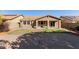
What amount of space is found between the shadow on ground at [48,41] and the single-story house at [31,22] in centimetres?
18

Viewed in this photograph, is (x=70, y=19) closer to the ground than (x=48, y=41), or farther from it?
farther from it

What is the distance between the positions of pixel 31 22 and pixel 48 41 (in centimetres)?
51

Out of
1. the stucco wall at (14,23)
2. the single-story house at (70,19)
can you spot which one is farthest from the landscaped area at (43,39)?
the single-story house at (70,19)

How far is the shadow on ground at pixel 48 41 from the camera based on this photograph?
6397 mm

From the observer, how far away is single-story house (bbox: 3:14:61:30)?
644 cm

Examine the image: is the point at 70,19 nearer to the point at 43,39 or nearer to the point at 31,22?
the point at 43,39

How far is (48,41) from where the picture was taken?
6426mm

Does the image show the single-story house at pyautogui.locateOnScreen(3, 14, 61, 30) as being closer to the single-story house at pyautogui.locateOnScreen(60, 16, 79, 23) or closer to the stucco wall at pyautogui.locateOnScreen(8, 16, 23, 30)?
the stucco wall at pyautogui.locateOnScreen(8, 16, 23, 30)

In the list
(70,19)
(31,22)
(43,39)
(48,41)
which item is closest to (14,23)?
(31,22)

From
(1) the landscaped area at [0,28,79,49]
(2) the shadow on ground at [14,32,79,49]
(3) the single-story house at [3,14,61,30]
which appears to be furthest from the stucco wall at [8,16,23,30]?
(2) the shadow on ground at [14,32,79,49]

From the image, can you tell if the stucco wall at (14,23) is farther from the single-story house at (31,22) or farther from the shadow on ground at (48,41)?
the shadow on ground at (48,41)
